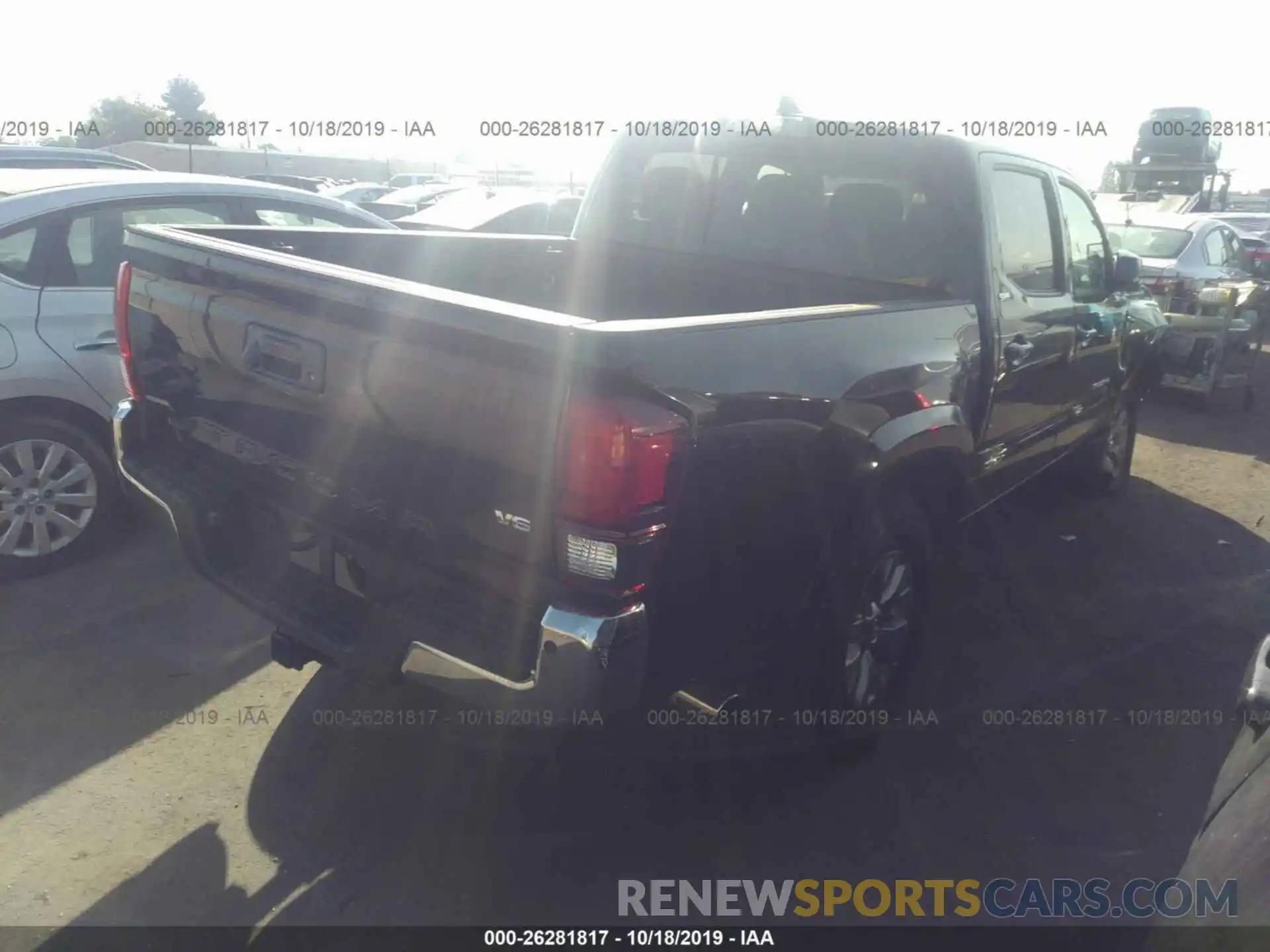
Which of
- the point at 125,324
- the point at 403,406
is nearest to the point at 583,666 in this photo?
the point at 403,406

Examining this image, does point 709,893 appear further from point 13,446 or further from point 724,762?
point 13,446

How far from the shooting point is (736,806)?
3.17m

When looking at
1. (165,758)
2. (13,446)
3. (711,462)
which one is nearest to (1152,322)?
(711,462)

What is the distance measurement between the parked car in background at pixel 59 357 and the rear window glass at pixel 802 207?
7.22ft

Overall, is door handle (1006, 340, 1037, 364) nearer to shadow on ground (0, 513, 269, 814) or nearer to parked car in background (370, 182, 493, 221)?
shadow on ground (0, 513, 269, 814)

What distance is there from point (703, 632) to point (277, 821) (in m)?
1.48

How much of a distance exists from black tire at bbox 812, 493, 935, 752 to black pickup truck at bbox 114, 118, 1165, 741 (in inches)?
0.6

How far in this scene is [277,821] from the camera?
294cm

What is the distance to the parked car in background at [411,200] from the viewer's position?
14758 mm

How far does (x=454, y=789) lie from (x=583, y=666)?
127 centimetres

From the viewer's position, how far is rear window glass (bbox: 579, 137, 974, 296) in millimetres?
3648

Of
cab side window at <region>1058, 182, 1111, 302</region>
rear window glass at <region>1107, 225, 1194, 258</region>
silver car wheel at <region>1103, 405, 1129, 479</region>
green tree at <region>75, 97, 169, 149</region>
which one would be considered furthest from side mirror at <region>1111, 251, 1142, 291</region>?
green tree at <region>75, 97, 169, 149</region>

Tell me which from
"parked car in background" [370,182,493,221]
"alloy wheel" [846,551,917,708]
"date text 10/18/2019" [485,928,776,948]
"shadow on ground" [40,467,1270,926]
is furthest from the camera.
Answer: "parked car in background" [370,182,493,221]

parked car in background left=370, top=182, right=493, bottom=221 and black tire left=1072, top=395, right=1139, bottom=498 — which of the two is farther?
parked car in background left=370, top=182, right=493, bottom=221
